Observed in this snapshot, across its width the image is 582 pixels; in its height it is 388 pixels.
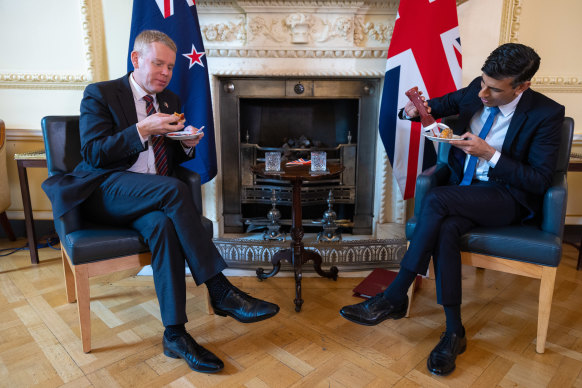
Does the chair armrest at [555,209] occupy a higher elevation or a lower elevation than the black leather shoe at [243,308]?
higher

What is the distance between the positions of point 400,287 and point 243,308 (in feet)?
2.07

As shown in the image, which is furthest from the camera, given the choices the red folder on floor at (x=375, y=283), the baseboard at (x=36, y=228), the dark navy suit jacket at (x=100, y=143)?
the baseboard at (x=36, y=228)

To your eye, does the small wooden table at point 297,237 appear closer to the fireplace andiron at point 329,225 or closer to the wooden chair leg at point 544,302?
the fireplace andiron at point 329,225

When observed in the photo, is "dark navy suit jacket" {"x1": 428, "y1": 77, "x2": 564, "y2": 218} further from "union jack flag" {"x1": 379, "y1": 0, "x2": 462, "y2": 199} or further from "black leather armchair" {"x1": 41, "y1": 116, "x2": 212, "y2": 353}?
"black leather armchair" {"x1": 41, "y1": 116, "x2": 212, "y2": 353}

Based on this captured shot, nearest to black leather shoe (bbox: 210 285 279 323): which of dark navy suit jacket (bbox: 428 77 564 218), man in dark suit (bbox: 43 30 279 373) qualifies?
man in dark suit (bbox: 43 30 279 373)

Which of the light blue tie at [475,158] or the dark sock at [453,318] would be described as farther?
the light blue tie at [475,158]

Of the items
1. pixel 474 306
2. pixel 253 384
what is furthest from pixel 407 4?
pixel 253 384

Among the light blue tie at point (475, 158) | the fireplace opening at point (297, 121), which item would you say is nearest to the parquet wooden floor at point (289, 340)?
the light blue tie at point (475, 158)

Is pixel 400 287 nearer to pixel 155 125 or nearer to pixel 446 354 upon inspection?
pixel 446 354

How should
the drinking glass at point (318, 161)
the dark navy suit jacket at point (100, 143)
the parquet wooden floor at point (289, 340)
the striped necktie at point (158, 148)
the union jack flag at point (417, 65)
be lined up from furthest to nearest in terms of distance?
the union jack flag at point (417, 65)
the drinking glass at point (318, 161)
the striped necktie at point (158, 148)
the dark navy suit jacket at point (100, 143)
the parquet wooden floor at point (289, 340)

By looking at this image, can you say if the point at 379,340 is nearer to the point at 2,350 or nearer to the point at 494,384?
the point at 494,384

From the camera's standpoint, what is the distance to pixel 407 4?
2178 mm

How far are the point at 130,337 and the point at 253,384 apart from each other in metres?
0.60

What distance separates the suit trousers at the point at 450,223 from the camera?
4.84 ft
